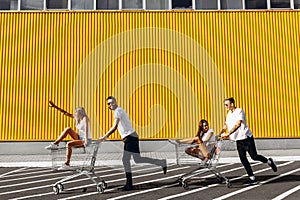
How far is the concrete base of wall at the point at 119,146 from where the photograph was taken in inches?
551

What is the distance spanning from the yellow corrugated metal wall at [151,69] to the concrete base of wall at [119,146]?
27cm

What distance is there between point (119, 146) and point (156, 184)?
672cm

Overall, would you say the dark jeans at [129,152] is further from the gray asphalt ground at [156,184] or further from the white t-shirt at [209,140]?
the white t-shirt at [209,140]

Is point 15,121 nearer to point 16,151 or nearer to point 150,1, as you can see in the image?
point 16,151

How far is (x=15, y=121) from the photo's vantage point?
14227mm

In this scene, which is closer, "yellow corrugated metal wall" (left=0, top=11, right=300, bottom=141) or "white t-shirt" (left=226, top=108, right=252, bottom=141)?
"white t-shirt" (left=226, top=108, right=252, bottom=141)

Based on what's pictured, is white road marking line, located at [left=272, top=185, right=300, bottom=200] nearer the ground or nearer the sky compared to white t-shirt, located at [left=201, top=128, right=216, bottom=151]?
nearer the ground

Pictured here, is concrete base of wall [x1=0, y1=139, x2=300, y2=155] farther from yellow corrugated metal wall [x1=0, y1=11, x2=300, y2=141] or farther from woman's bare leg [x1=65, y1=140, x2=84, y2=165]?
woman's bare leg [x1=65, y1=140, x2=84, y2=165]

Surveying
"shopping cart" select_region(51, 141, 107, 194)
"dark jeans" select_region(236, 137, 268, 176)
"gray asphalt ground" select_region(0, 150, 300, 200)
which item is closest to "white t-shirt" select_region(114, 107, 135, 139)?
"shopping cart" select_region(51, 141, 107, 194)

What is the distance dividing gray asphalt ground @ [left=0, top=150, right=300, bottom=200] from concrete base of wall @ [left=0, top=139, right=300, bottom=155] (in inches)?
122

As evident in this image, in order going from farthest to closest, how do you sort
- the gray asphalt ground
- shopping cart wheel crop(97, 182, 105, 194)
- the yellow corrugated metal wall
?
the yellow corrugated metal wall → shopping cart wheel crop(97, 182, 105, 194) → the gray asphalt ground

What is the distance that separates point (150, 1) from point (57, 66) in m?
5.80

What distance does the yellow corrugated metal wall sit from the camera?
1440 centimetres

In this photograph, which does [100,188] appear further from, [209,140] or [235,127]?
[235,127]
